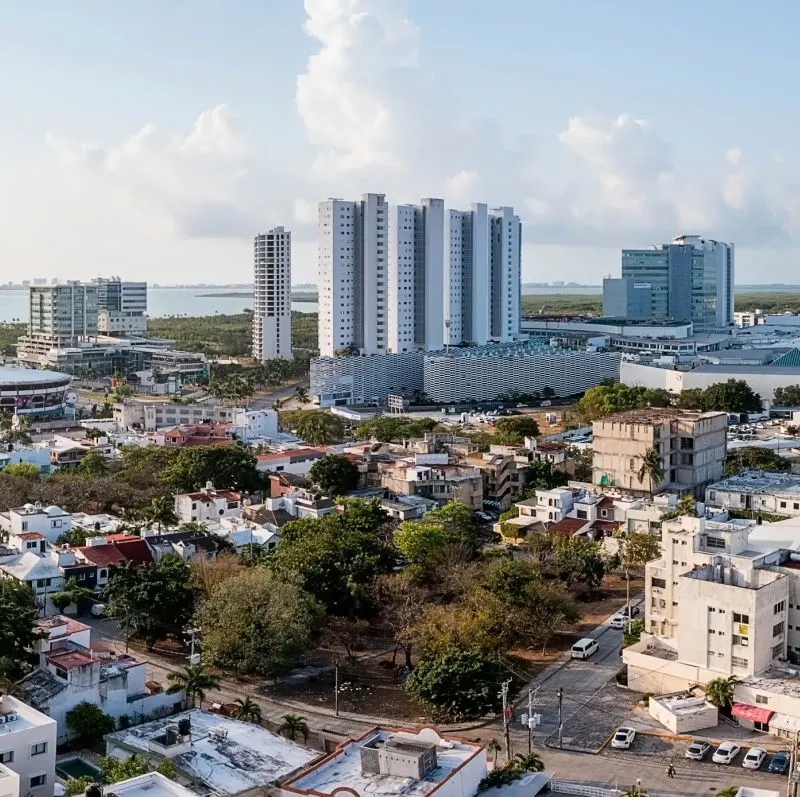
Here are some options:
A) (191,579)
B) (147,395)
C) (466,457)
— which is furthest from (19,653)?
(147,395)

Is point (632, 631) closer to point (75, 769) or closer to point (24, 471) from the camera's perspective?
point (75, 769)

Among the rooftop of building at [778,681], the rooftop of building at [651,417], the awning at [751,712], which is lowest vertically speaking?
the awning at [751,712]

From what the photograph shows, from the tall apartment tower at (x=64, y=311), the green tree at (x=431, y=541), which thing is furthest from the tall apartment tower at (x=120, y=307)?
the green tree at (x=431, y=541)

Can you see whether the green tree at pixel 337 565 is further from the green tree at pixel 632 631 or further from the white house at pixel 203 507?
the white house at pixel 203 507

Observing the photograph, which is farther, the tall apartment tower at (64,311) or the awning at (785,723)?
the tall apartment tower at (64,311)

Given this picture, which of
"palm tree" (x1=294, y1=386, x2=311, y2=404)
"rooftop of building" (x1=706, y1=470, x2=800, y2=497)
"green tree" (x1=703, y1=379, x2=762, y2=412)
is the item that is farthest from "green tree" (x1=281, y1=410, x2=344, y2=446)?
"green tree" (x1=703, y1=379, x2=762, y2=412)

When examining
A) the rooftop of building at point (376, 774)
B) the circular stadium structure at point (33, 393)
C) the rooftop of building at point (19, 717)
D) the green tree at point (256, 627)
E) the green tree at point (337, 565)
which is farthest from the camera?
the circular stadium structure at point (33, 393)

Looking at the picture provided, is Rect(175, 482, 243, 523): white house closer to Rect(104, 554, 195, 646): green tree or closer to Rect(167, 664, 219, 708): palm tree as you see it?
Rect(104, 554, 195, 646): green tree

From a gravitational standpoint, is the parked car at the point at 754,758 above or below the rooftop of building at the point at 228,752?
below
